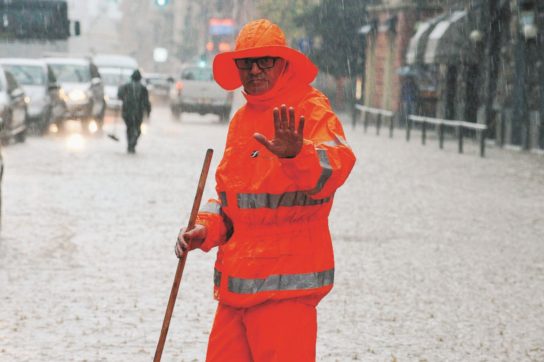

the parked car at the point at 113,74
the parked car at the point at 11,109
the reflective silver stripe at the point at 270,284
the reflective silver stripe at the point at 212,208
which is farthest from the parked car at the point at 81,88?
the reflective silver stripe at the point at 270,284

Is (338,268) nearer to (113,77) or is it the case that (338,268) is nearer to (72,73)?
(72,73)

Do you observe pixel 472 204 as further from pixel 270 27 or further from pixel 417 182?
pixel 270 27

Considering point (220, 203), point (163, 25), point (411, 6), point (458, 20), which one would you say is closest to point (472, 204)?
point (220, 203)

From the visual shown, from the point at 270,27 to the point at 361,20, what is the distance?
5171 cm

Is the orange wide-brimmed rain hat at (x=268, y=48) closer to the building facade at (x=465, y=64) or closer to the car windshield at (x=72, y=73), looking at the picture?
the building facade at (x=465, y=64)

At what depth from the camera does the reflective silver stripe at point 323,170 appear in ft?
13.5

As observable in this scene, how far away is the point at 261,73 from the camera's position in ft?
14.5

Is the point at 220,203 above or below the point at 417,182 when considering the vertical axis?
above

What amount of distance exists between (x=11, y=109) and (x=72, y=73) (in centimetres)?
958

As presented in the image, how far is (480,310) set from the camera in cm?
900

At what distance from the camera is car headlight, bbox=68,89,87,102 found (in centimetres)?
3238

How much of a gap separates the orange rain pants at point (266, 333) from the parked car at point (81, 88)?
1098 inches

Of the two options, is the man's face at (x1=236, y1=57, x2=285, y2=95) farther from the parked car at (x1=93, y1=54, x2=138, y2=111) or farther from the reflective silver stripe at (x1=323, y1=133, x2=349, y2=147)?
the parked car at (x1=93, y1=54, x2=138, y2=111)

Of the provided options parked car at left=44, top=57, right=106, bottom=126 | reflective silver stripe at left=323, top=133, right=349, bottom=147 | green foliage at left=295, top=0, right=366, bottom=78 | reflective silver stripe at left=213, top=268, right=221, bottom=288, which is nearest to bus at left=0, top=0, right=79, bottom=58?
parked car at left=44, top=57, right=106, bottom=126
